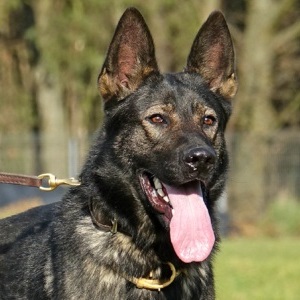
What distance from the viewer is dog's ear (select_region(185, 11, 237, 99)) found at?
21.4ft

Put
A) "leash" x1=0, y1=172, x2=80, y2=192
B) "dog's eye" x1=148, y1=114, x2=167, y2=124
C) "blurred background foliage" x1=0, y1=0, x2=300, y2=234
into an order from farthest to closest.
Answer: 1. "blurred background foliage" x1=0, y1=0, x2=300, y2=234
2. "leash" x1=0, y1=172, x2=80, y2=192
3. "dog's eye" x1=148, y1=114, x2=167, y2=124

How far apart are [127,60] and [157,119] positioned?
1.77 feet

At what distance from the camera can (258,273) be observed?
1313 centimetres

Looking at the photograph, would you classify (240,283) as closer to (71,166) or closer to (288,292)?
(288,292)

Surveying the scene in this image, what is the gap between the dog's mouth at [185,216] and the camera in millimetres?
5770

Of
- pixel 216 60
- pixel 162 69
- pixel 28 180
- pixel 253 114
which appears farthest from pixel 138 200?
pixel 253 114

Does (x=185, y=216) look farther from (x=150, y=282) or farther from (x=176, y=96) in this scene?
(x=176, y=96)

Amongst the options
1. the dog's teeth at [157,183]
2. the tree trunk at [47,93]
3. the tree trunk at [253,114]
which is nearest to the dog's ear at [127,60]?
the dog's teeth at [157,183]

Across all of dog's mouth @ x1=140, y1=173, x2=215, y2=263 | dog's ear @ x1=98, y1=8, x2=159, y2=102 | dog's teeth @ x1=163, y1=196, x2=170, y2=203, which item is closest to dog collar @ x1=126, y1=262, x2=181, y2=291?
dog's mouth @ x1=140, y1=173, x2=215, y2=263

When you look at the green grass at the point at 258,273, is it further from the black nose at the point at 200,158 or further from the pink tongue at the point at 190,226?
the black nose at the point at 200,158

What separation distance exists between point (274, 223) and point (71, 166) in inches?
219

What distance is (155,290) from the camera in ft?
19.2

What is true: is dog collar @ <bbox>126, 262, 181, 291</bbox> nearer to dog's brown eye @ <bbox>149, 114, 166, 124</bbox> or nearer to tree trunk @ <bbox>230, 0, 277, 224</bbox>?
dog's brown eye @ <bbox>149, 114, 166, 124</bbox>

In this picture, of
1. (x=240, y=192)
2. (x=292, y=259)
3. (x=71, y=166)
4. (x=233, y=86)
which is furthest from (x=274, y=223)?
(x=233, y=86)
